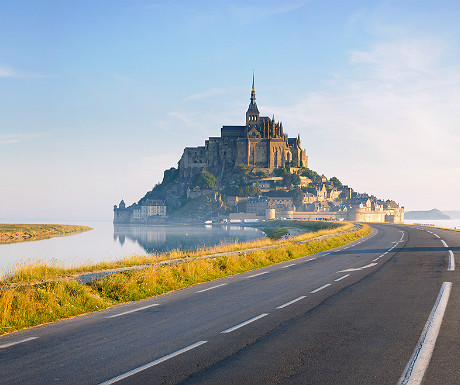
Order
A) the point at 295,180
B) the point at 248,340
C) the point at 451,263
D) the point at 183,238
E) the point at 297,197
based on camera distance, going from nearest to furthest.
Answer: the point at 248,340 → the point at 451,263 → the point at 183,238 → the point at 297,197 → the point at 295,180

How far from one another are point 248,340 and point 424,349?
2.94m

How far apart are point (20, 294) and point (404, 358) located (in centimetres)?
862

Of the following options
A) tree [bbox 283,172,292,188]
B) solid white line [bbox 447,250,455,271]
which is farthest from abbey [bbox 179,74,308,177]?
solid white line [bbox 447,250,455,271]

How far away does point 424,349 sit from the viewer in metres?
7.81

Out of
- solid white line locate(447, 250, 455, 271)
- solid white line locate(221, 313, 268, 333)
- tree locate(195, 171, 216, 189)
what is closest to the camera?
Result: solid white line locate(221, 313, 268, 333)

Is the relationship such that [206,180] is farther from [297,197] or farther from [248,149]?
[297,197]

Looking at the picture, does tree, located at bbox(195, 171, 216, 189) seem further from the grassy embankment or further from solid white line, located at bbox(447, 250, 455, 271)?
the grassy embankment

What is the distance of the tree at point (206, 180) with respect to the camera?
19238 cm

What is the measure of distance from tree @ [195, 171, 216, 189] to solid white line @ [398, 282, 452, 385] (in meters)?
181

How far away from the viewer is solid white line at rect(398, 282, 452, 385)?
645 cm

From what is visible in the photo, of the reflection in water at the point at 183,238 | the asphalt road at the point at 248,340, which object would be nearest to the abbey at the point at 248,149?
the reflection in water at the point at 183,238

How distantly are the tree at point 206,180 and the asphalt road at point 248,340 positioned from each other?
177387mm

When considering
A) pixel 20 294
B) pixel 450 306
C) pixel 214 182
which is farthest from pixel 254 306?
pixel 214 182

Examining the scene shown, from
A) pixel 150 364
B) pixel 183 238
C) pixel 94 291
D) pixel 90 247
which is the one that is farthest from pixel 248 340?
pixel 183 238
